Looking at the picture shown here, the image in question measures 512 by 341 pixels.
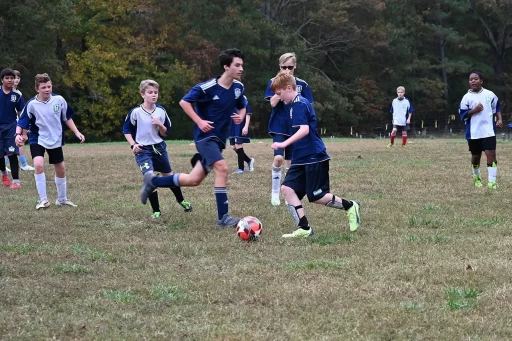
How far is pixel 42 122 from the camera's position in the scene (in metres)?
10.1

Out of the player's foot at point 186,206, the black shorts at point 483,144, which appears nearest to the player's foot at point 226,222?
the player's foot at point 186,206

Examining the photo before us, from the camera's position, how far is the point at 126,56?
1679 inches

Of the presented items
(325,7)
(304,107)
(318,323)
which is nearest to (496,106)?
(304,107)

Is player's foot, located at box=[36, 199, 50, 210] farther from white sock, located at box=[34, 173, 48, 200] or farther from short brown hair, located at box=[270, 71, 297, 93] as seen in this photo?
short brown hair, located at box=[270, 71, 297, 93]

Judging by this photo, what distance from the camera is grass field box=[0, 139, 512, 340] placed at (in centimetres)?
451

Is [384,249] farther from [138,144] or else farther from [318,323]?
[138,144]

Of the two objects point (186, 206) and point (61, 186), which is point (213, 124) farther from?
point (61, 186)

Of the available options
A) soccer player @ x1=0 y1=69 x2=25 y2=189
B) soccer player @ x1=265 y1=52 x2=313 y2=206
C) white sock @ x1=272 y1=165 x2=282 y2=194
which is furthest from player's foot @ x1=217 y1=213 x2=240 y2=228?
soccer player @ x1=0 y1=69 x2=25 y2=189

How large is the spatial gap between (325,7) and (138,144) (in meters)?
39.7

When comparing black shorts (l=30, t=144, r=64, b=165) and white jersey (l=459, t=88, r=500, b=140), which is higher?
white jersey (l=459, t=88, r=500, b=140)

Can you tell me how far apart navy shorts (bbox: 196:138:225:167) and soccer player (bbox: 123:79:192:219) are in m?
1.17

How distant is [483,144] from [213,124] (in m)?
5.35

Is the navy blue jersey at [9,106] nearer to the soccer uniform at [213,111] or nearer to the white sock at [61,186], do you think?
the white sock at [61,186]

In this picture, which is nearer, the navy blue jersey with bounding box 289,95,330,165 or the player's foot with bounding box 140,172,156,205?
the navy blue jersey with bounding box 289,95,330,165
